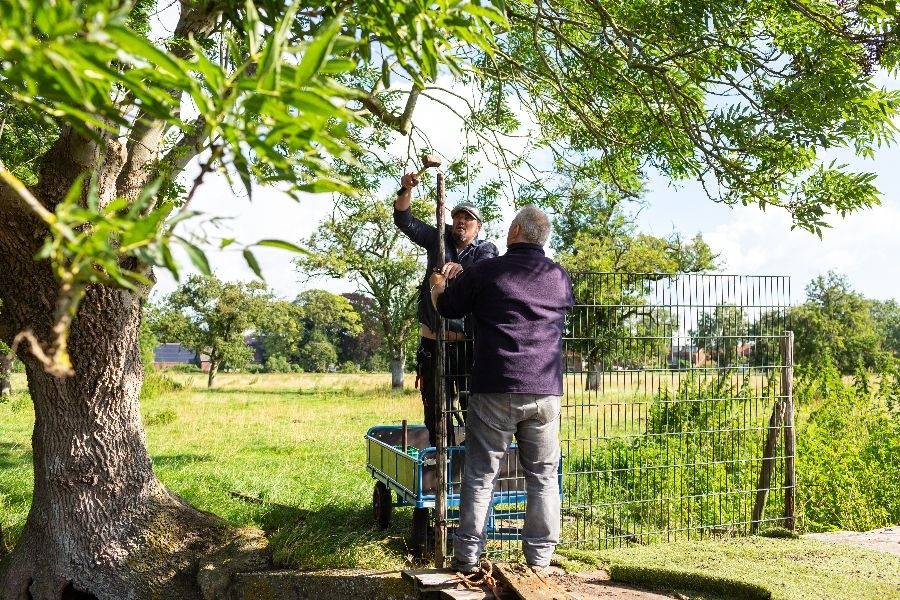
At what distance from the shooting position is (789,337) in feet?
26.8

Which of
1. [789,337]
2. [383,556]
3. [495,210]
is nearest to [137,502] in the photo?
[383,556]

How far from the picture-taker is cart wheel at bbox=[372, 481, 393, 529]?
7.15 m

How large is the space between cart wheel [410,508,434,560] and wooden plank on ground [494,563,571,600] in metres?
1.26

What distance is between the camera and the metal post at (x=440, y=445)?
5824 millimetres

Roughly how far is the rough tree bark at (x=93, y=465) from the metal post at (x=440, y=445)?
1.56 meters

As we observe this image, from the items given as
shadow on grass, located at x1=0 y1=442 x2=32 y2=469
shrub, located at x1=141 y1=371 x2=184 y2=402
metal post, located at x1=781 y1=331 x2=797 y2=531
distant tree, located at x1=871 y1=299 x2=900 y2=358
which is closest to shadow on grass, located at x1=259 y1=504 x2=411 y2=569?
metal post, located at x1=781 y1=331 x2=797 y2=531

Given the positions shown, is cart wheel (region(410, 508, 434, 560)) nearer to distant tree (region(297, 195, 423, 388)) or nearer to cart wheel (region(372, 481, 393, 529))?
cart wheel (region(372, 481, 393, 529))

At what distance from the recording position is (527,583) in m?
4.93

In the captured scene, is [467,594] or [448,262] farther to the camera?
[448,262]

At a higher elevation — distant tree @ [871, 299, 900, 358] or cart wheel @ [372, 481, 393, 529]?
distant tree @ [871, 299, 900, 358]

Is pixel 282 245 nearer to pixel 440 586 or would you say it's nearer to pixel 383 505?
pixel 440 586

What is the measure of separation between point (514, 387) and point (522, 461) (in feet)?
1.93

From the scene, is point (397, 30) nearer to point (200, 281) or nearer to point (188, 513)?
point (188, 513)

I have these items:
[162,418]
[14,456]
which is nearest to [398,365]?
[162,418]
